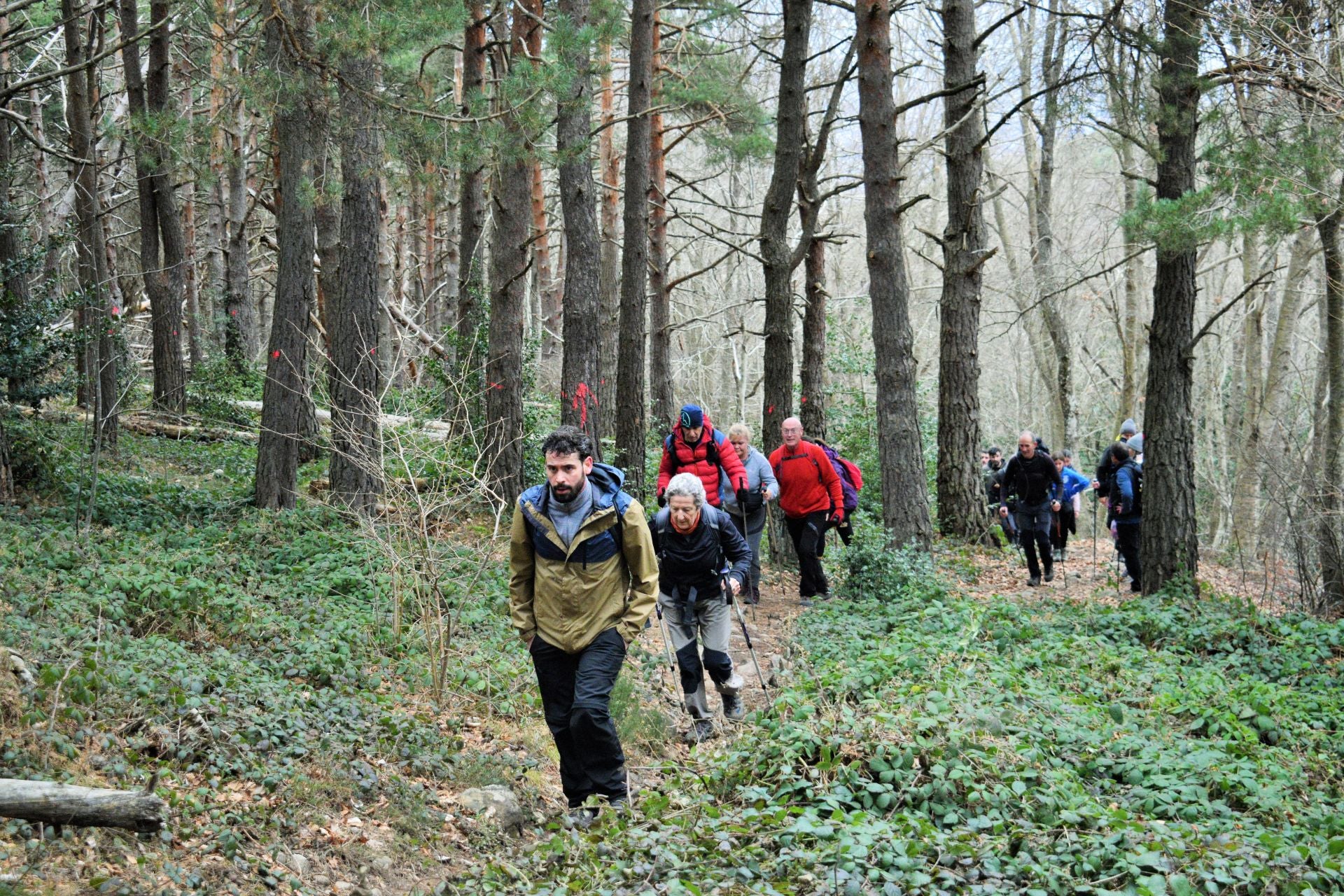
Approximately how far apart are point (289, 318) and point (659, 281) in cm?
932

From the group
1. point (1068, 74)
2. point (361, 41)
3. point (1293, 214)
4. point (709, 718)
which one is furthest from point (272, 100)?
point (1293, 214)

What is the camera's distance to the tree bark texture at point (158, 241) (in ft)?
51.4

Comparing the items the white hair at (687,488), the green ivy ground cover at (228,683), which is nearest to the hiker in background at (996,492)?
the green ivy ground cover at (228,683)

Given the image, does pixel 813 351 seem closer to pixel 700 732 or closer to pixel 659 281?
pixel 659 281

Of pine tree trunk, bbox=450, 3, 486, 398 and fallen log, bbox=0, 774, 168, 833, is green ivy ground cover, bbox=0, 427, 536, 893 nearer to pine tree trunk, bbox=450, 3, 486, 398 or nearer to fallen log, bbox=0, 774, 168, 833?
fallen log, bbox=0, 774, 168, 833

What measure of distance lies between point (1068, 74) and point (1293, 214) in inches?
143

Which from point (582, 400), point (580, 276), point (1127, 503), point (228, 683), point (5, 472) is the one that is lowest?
point (228, 683)

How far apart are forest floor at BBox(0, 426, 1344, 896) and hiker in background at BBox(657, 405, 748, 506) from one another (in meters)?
1.53


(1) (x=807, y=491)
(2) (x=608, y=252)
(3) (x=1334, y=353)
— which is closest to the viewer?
(1) (x=807, y=491)

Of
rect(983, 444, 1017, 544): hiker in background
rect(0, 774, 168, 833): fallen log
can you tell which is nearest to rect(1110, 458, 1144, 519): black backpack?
rect(983, 444, 1017, 544): hiker in background

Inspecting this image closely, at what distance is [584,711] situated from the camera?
5590 millimetres

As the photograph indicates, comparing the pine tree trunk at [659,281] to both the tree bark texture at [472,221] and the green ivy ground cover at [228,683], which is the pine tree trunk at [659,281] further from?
the green ivy ground cover at [228,683]

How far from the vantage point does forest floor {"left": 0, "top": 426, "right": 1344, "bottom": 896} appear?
4.62 metres

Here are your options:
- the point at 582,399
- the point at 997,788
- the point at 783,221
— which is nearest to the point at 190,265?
the point at 582,399
